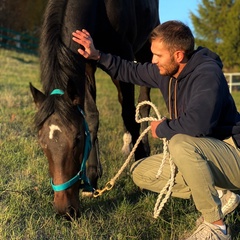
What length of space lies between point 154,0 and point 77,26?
278cm

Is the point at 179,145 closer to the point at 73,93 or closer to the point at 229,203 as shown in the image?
the point at 229,203

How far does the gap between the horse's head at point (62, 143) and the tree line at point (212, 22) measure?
2540 centimetres

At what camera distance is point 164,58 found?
2459 mm

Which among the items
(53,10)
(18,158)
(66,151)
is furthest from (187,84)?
(18,158)

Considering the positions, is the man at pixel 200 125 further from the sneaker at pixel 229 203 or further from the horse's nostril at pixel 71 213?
the horse's nostril at pixel 71 213

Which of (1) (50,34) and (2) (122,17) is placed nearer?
(1) (50,34)

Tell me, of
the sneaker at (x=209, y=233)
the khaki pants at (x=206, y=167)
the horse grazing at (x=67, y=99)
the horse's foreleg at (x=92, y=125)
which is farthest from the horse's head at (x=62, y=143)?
the horse's foreleg at (x=92, y=125)

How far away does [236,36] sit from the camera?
26.4 m

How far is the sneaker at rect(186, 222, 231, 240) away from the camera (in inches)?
85.4

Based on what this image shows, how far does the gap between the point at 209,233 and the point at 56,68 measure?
1.45 meters

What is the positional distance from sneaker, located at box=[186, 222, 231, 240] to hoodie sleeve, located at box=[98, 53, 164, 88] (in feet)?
3.73

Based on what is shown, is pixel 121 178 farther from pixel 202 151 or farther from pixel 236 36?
pixel 236 36

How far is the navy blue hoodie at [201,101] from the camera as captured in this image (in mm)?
2221

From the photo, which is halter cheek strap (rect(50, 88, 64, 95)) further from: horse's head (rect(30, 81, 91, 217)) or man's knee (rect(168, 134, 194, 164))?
man's knee (rect(168, 134, 194, 164))
